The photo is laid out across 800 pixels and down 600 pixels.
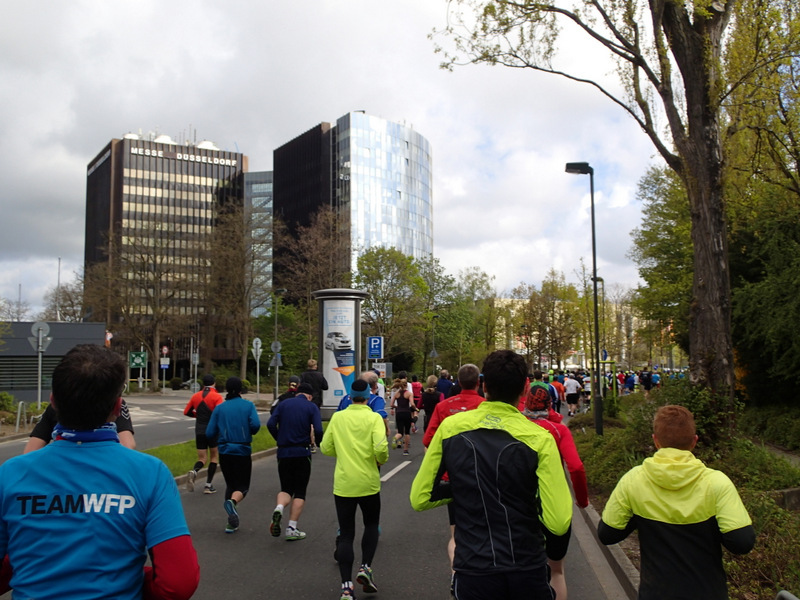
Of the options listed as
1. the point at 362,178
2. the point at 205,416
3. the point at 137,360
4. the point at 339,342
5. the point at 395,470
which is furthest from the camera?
the point at 362,178

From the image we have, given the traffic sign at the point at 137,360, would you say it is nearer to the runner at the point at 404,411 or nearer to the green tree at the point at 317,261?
the green tree at the point at 317,261

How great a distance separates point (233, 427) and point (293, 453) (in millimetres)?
978

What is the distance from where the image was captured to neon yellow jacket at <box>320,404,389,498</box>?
6.14 m

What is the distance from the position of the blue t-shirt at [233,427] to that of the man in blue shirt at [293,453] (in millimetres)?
513

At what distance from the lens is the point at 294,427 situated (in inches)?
305

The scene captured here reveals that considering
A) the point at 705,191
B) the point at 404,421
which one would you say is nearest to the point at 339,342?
the point at 404,421

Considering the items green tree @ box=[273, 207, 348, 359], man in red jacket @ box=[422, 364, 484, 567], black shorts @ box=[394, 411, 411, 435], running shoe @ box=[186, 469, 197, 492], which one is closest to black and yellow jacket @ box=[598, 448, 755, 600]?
man in red jacket @ box=[422, 364, 484, 567]

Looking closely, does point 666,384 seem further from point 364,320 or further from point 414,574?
point 364,320

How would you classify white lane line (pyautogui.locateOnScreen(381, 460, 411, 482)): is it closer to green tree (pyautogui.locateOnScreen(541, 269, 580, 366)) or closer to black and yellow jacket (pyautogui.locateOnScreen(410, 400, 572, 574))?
black and yellow jacket (pyautogui.locateOnScreen(410, 400, 572, 574))

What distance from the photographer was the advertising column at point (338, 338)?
1011 inches

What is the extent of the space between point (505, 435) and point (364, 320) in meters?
49.3

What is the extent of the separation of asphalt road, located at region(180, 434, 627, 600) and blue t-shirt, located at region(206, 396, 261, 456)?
980 millimetres

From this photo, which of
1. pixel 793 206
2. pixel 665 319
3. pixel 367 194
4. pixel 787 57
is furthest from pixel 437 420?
pixel 367 194

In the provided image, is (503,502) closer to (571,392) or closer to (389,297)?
(571,392)
